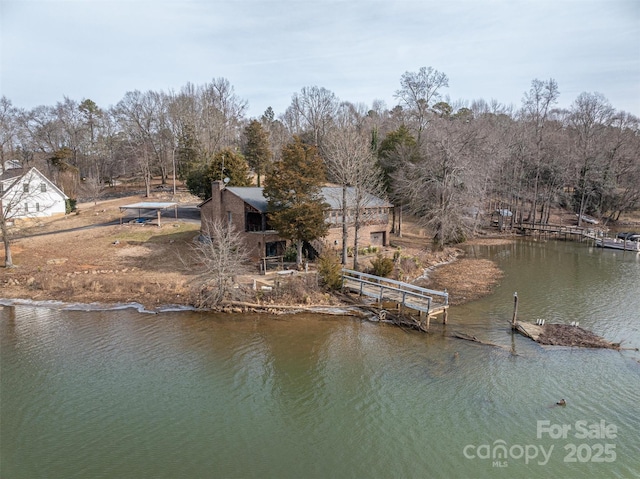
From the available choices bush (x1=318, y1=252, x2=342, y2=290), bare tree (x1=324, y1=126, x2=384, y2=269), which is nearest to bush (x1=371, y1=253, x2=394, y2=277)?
bare tree (x1=324, y1=126, x2=384, y2=269)

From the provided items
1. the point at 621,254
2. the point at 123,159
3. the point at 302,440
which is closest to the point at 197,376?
the point at 302,440

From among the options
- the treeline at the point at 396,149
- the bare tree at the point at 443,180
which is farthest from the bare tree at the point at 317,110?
the bare tree at the point at 443,180

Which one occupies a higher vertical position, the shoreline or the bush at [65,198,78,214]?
the bush at [65,198,78,214]

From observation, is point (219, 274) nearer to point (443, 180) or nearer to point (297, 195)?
point (297, 195)

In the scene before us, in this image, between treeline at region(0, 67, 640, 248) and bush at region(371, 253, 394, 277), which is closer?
bush at region(371, 253, 394, 277)

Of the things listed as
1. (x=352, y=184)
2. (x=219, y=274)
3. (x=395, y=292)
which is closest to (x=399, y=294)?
(x=395, y=292)

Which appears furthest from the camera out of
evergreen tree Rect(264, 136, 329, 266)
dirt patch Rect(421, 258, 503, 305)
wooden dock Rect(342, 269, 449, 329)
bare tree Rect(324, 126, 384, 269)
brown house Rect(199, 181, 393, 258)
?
brown house Rect(199, 181, 393, 258)

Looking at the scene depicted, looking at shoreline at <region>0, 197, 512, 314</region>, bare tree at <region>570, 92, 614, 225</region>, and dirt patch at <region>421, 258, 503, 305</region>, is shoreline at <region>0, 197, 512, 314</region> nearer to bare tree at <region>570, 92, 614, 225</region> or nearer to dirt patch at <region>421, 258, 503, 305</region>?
dirt patch at <region>421, 258, 503, 305</region>
